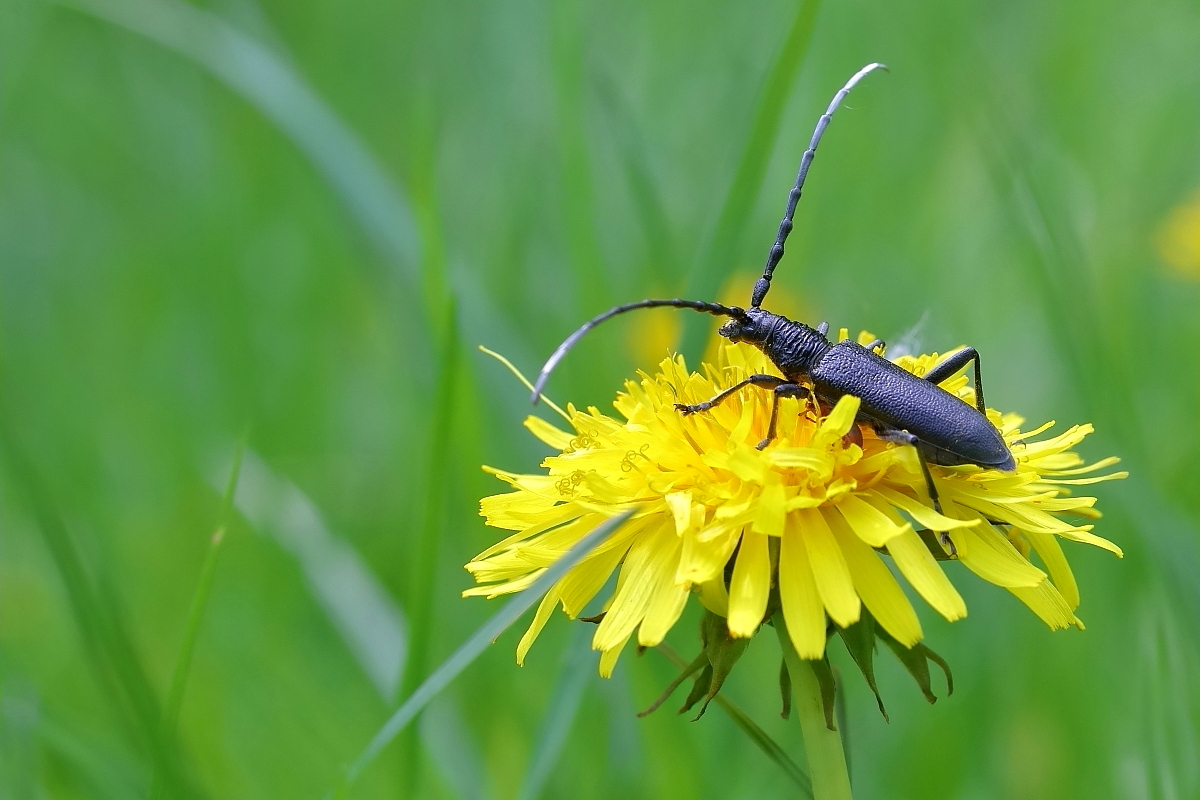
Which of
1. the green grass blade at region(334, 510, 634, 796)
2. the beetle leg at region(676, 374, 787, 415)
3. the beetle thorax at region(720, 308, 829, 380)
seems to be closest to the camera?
the green grass blade at region(334, 510, 634, 796)

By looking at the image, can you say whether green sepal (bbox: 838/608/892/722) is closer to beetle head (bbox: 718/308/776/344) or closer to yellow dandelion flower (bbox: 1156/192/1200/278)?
beetle head (bbox: 718/308/776/344)

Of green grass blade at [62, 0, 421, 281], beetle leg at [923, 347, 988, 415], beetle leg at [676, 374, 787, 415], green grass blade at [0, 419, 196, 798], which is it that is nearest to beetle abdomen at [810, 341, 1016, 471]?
beetle leg at [676, 374, 787, 415]

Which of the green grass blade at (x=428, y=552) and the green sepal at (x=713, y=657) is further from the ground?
the green grass blade at (x=428, y=552)

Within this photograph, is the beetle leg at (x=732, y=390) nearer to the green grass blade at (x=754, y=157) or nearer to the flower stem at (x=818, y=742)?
the flower stem at (x=818, y=742)

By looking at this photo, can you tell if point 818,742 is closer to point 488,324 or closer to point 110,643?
point 110,643

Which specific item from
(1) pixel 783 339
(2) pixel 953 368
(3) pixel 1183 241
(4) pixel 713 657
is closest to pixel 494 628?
(4) pixel 713 657

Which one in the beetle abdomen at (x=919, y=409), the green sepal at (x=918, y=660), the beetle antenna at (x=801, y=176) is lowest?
the green sepal at (x=918, y=660)

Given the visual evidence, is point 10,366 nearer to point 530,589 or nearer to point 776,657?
point 776,657

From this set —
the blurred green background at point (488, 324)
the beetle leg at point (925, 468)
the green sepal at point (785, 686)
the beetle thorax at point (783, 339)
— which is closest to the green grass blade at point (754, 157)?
the blurred green background at point (488, 324)
